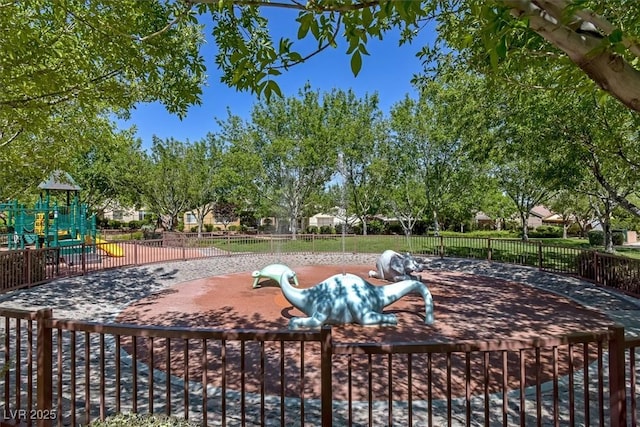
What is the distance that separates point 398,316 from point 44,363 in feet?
19.7

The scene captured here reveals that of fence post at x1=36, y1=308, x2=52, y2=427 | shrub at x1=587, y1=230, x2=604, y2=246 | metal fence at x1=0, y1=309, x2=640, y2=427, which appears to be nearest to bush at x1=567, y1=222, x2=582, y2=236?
shrub at x1=587, y1=230, x2=604, y2=246

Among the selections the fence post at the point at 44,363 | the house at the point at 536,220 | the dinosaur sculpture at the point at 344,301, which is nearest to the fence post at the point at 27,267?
the dinosaur sculpture at the point at 344,301

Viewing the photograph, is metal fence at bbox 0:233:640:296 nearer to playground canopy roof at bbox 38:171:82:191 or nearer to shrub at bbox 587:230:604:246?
playground canopy roof at bbox 38:171:82:191

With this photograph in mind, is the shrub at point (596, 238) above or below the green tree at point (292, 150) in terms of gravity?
below

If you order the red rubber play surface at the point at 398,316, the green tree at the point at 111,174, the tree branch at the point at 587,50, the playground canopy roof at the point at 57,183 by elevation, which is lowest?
the red rubber play surface at the point at 398,316

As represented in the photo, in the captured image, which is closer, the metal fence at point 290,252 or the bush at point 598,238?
the metal fence at point 290,252

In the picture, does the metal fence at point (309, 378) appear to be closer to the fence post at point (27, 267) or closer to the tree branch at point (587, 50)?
the tree branch at point (587, 50)

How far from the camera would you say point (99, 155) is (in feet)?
101

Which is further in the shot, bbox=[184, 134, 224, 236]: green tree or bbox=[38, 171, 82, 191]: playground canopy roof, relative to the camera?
bbox=[184, 134, 224, 236]: green tree

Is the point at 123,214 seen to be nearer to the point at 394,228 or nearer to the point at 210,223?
the point at 210,223

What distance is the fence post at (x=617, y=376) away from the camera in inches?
101

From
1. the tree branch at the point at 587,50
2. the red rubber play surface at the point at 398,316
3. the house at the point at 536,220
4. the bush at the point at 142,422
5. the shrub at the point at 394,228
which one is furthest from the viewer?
the house at the point at 536,220

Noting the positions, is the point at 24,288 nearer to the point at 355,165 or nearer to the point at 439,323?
the point at 439,323

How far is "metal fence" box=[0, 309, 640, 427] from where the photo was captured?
2.60 m
